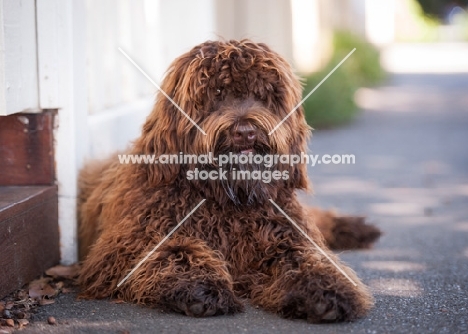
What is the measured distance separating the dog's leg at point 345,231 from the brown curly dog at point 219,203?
1076mm

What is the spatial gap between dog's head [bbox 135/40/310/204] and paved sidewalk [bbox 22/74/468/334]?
0.71m

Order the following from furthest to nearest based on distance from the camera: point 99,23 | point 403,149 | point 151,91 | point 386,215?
point 403,149, point 151,91, point 386,215, point 99,23

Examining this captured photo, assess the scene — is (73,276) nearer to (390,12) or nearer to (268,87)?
(268,87)

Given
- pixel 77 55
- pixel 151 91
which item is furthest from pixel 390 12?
pixel 77 55

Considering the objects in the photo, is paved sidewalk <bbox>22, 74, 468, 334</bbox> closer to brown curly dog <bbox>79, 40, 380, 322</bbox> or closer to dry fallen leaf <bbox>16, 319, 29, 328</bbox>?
dry fallen leaf <bbox>16, 319, 29, 328</bbox>

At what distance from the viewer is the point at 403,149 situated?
11.3 m

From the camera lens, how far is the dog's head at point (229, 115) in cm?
394

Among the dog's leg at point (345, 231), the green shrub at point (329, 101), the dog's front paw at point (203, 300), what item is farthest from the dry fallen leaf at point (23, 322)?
the green shrub at point (329, 101)

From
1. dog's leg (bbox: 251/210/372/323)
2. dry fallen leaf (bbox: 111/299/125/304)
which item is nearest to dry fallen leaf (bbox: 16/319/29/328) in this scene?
dry fallen leaf (bbox: 111/299/125/304)

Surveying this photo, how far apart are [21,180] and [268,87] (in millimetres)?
1602

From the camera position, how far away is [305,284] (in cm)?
374

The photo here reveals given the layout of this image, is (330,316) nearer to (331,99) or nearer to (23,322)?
(23,322)

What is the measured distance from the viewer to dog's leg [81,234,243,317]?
3732mm

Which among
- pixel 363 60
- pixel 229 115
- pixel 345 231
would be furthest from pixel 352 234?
pixel 363 60
